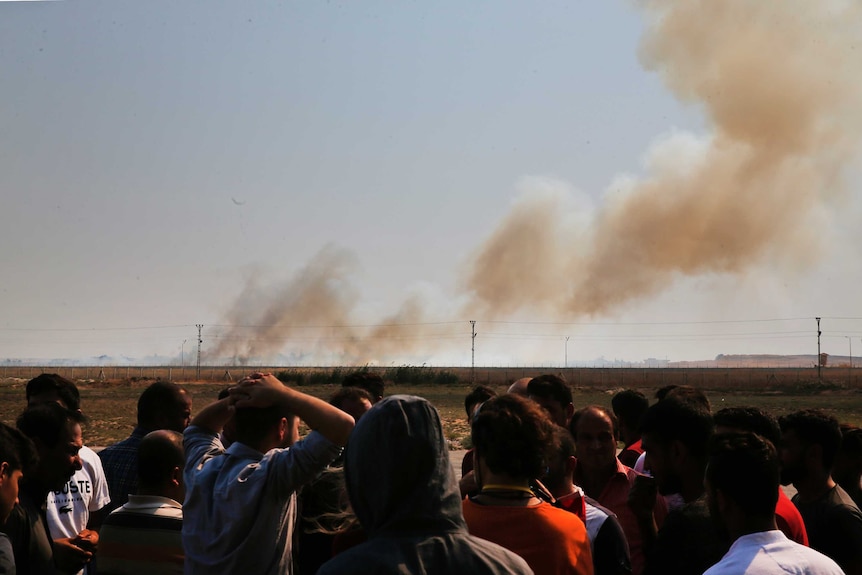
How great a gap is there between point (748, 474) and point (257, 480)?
2.11 metres

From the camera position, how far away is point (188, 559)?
4062 mm

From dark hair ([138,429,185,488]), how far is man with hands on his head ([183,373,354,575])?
0.65 meters

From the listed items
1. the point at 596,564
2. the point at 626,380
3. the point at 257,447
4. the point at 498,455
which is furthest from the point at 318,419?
the point at 626,380

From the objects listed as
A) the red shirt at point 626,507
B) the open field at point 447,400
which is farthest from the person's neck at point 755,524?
the open field at point 447,400

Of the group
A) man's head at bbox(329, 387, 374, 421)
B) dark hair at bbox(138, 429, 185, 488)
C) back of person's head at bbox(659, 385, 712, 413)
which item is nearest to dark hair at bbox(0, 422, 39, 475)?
dark hair at bbox(138, 429, 185, 488)

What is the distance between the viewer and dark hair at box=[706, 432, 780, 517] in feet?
11.6

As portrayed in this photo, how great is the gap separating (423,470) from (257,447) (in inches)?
65.3

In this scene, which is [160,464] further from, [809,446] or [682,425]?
[809,446]

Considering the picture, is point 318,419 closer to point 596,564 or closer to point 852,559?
point 596,564

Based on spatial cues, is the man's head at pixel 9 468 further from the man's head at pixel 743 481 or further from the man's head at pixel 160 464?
the man's head at pixel 743 481

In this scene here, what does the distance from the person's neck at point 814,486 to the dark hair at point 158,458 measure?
364cm

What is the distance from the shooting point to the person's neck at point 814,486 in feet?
16.8

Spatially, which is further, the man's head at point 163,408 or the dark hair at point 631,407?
the dark hair at point 631,407

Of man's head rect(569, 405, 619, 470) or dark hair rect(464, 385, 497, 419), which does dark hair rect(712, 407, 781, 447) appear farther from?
dark hair rect(464, 385, 497, 419)
